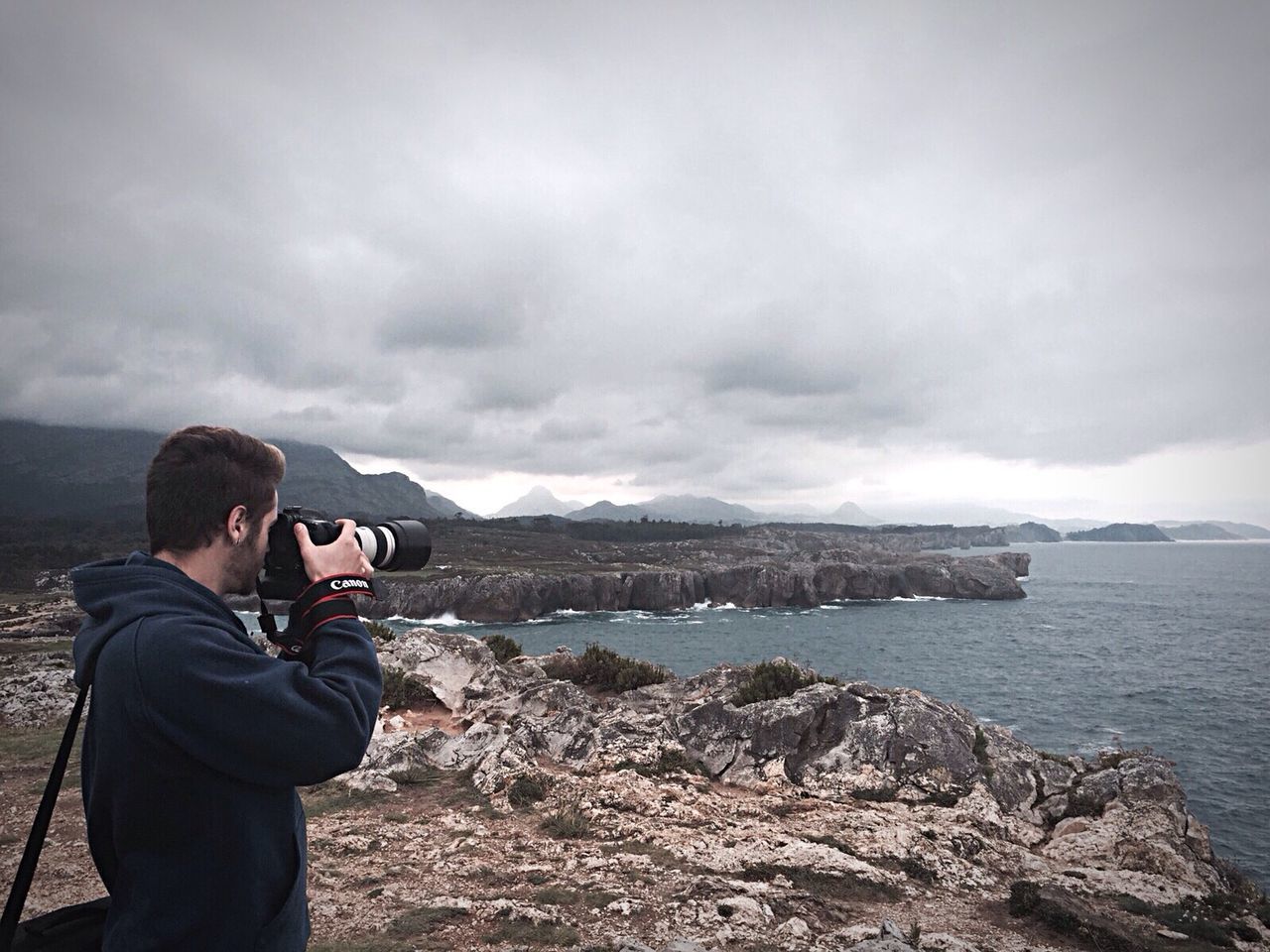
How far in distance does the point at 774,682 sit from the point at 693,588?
2772 inches

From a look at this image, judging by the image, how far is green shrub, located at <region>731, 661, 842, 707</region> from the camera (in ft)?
46.3

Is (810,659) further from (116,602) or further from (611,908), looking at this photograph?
(116,602)

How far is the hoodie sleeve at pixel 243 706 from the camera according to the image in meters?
1.97

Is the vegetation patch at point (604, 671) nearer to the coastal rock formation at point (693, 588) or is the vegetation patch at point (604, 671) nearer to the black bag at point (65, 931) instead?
the black bag at point (65, 931)

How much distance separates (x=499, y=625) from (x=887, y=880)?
6193cm

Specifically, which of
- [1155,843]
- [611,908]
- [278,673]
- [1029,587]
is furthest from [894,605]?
[278,673]

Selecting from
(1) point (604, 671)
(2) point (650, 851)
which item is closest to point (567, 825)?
(2) point (650, 851)

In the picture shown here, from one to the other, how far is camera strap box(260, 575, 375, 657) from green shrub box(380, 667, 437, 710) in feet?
47.5

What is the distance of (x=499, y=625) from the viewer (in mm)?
66375

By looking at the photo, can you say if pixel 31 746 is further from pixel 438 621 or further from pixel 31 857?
pixel 438 621

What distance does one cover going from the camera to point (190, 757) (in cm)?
204

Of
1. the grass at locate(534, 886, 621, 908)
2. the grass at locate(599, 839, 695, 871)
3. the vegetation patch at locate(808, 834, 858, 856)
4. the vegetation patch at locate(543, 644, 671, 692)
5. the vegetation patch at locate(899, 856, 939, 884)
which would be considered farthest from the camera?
the vegetation patch at locate(543, 644, 671, 692)

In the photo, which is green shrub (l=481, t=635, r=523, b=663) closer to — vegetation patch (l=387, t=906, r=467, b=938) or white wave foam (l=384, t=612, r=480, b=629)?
vegetation patch (l=387, t=906, r=467, b=938)

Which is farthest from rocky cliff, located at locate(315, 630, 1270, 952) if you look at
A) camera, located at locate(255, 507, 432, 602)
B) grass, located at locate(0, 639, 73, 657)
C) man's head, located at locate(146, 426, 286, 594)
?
grass, located at locate(0, 639, 73, 657)
